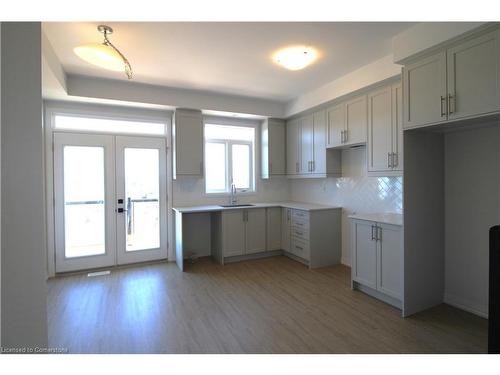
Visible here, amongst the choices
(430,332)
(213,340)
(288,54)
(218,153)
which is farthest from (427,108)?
(218,153)

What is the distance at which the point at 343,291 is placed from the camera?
120 inches

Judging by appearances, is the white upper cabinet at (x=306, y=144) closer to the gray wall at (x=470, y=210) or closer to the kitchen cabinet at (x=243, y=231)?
the kitchen cabinet at (x=243, y=231)

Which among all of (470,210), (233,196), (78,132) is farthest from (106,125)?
(470,210)

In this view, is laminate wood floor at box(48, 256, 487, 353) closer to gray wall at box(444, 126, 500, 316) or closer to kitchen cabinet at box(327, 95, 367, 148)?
gray wall at box(444, 126, 500, 316)

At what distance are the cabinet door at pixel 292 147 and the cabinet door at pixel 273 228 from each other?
790 mm

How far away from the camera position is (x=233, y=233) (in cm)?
417

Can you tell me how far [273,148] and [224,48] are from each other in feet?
7.57

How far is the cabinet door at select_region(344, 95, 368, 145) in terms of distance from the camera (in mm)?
3242

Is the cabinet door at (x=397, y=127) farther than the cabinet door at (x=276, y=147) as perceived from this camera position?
No

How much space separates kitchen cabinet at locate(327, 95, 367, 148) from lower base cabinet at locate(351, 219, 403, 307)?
113cm

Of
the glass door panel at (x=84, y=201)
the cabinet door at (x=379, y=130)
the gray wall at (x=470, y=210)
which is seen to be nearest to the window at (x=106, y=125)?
the glass door panel at (x=84, y=201)

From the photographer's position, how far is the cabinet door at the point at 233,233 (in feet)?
13.5

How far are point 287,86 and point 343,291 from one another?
2.90 m

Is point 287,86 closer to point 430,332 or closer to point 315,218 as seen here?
point 315,218
